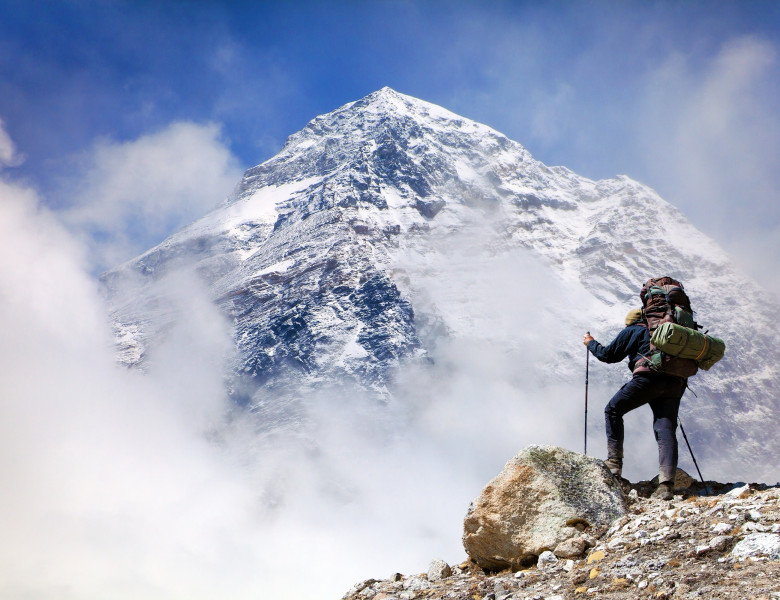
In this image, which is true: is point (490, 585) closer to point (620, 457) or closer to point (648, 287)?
point (620, 457)

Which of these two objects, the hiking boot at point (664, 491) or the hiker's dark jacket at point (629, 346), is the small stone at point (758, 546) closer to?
the hiking boot at point (664, 491)

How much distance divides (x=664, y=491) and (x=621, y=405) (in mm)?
1274

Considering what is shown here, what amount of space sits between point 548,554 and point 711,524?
6.14 ft

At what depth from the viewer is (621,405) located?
908 cm

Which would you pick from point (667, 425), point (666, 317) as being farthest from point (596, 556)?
point (666, 317)

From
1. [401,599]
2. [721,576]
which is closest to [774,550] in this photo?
[721,576]

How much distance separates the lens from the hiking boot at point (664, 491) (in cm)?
828

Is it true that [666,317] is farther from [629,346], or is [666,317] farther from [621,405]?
[621,405]

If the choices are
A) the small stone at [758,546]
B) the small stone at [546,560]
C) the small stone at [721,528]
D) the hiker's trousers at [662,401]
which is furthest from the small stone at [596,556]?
the hiker's trousers at [662,401]

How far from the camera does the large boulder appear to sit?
778 centimetres

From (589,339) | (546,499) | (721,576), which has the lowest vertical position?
(721,576)

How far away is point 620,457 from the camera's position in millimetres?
9336

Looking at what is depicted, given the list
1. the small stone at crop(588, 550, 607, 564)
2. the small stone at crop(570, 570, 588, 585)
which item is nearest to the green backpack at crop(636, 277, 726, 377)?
the small stone at crop(588, 550, 607, 564)

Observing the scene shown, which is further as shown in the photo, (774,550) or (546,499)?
(546,499)
